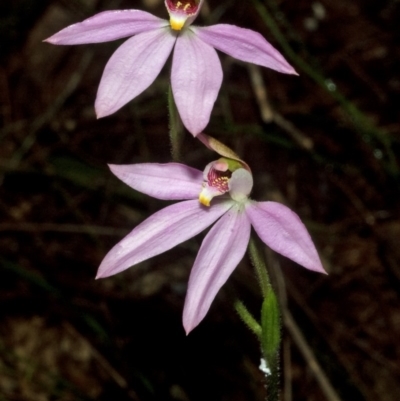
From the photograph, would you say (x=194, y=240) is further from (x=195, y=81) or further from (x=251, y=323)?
(x=195, y=81)

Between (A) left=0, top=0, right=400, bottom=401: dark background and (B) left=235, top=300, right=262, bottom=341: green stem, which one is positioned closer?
(B) left=235, top=300, right=262, bottom=341: green stem

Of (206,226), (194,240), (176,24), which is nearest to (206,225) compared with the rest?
(206,226)

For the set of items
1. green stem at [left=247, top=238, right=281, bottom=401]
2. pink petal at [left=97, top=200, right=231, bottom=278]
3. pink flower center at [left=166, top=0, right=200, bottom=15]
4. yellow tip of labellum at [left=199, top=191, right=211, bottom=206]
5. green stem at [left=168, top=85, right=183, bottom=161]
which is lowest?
green stem at [left=247, top=238, right=281, bottom=401]

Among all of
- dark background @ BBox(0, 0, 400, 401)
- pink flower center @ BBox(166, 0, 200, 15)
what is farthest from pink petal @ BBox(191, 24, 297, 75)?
dark background @ BBox(0, 0, 400, 401)

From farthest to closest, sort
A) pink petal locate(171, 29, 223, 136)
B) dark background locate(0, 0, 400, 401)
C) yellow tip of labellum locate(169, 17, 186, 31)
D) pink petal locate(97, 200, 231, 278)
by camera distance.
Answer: dark background locate(0, 0, 400, 401) < yellow tip of labellum locate(169, 17, 186, 31) < pink petal locate(97, 200, 231, 278) < pink petal locate(171, 29, 223, 136)

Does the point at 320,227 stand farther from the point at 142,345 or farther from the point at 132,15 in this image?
the point at 132,15

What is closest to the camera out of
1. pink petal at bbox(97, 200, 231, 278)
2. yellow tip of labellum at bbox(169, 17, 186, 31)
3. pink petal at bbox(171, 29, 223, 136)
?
pink petal at bbox(171, 29, 223, 136)

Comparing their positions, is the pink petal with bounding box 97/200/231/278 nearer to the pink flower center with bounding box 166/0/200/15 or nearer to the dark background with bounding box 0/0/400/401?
the pink flower center with bounding box 166/0/200/15

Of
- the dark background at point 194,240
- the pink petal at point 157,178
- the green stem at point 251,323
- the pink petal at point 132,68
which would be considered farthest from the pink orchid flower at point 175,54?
the dark background at point 194,240
